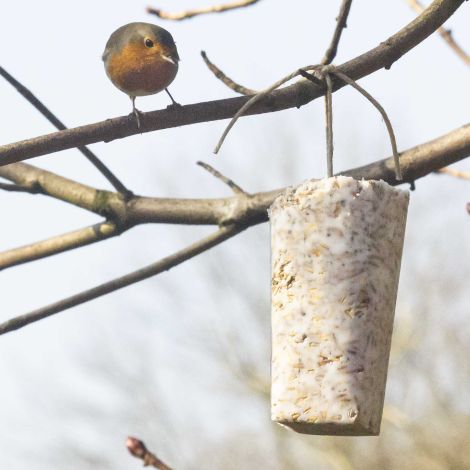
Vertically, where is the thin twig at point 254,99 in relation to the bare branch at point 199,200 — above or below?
below

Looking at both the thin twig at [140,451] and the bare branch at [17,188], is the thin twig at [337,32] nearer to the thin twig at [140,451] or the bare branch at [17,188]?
the thin twig at [140,451]

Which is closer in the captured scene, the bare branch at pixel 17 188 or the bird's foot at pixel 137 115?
the bird's foot at pixel 137 115

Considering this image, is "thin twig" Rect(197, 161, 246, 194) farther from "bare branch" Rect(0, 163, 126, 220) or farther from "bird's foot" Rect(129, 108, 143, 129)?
"bird's foot" Rect(129, 108, 143, 129)

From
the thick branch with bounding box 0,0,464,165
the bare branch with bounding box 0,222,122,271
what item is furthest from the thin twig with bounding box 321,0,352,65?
the bare branch with bounding box 0,222,122,271

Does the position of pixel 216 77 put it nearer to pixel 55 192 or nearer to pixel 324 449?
pixel 55 192

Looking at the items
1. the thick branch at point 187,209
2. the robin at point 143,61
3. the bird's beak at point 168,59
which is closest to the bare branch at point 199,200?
the thick branch at point 187,209

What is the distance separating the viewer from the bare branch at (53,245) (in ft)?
13.0

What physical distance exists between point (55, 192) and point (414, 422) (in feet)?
48.4

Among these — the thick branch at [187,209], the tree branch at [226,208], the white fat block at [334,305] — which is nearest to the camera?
the white fat block at [334,305]

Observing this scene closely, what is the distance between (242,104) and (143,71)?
4.08 feet

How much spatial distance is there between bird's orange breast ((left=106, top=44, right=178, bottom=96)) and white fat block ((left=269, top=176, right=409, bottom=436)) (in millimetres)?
1480

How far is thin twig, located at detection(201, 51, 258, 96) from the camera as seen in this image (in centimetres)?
305

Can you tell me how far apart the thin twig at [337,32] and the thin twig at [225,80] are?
0.26 m

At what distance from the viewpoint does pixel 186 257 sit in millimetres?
3875
